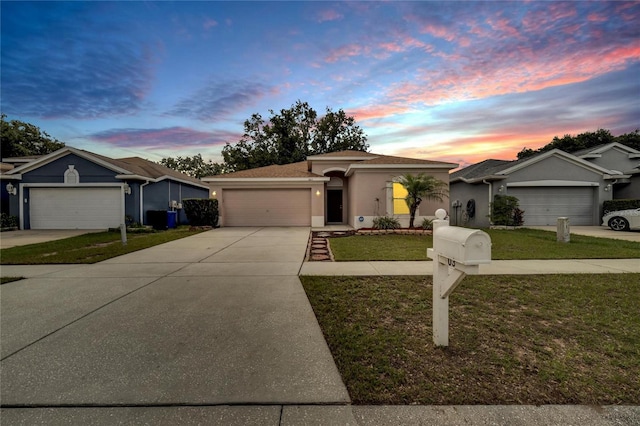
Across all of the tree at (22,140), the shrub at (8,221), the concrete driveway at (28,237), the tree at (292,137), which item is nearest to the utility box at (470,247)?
the concrete driveway at (28,237)

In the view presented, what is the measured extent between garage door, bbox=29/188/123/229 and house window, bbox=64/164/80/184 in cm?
47

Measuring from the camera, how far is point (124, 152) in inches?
966

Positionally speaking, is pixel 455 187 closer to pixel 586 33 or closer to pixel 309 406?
pixel 586 33

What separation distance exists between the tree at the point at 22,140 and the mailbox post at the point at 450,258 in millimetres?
37551

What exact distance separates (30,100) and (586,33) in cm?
2326

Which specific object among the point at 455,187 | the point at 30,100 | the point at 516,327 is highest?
the point at 30,100

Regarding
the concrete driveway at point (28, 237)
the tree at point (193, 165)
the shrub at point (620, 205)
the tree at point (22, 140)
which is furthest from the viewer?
the tree at point (193, 165)

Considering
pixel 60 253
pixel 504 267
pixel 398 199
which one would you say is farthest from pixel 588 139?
pixel 60 253

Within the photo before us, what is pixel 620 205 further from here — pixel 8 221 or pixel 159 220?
pixel 8 221

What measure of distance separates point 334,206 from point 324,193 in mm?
1646

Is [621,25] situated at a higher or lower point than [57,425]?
higher

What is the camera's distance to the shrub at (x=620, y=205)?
13.9 m

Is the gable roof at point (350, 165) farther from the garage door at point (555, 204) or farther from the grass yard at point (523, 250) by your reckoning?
the grass yard at point (523, 250)

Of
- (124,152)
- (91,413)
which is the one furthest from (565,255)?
(124,152)
